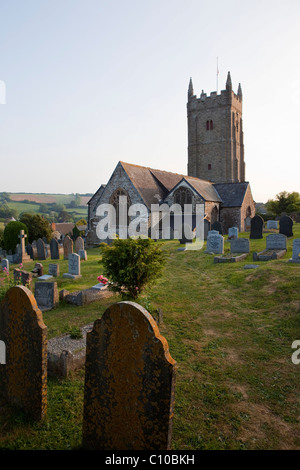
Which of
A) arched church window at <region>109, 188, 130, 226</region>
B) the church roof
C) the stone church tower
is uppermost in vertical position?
the stone church tower

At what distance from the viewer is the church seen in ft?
94.3

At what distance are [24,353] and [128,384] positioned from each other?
161 cm

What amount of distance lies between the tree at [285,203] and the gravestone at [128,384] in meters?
36.4

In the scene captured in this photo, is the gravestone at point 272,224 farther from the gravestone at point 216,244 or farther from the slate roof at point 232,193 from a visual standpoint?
the gravestone at point 216,244

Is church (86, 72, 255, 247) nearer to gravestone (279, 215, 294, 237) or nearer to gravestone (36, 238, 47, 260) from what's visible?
gravestone (279, 215, 294, 237)

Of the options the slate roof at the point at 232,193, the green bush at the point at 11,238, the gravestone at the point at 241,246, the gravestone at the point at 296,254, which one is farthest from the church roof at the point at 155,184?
the gravestone at the point at 296,254

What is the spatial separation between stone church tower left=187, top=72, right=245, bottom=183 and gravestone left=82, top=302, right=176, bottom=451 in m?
40.7

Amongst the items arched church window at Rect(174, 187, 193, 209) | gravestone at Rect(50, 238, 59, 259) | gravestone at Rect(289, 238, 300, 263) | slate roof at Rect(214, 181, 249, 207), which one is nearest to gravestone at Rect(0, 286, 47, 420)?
gravestone at Rect(289, 238, 300, 263)

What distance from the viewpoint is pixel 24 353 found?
3975 mm

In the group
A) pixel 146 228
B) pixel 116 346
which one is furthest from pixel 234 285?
pixel 146 228

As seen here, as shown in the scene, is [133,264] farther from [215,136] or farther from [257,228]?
[215,136]

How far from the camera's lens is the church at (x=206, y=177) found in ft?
94.3
